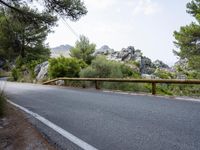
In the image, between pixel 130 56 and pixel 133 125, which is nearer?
pixel 133 125

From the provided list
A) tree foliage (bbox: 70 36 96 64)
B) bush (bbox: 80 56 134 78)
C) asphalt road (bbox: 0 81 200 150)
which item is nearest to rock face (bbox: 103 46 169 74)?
tree foliage (bbox: 70 36 96 64)

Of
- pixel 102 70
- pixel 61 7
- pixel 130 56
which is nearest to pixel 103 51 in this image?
pixel 130 56

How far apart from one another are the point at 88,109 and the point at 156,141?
141 inches

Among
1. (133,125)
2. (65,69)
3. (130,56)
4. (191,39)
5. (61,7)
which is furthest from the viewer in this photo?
(130,56)

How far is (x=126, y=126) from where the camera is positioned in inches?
215

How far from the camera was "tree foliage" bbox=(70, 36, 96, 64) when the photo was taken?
3984cm

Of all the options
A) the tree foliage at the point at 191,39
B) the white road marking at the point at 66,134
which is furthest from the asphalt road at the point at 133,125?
the tree foliage at the point at 191,39

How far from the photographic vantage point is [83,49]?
41156 mm

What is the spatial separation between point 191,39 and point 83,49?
17317mm

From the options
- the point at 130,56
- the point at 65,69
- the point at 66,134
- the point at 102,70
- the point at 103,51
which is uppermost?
the point at 103,51

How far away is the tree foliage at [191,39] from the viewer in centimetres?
2794

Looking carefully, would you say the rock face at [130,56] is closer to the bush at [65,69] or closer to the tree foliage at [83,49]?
the tree foliage at [83,49]

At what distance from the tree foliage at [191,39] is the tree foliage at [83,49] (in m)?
13.4

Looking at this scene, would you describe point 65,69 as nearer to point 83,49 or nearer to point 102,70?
point 102,70
